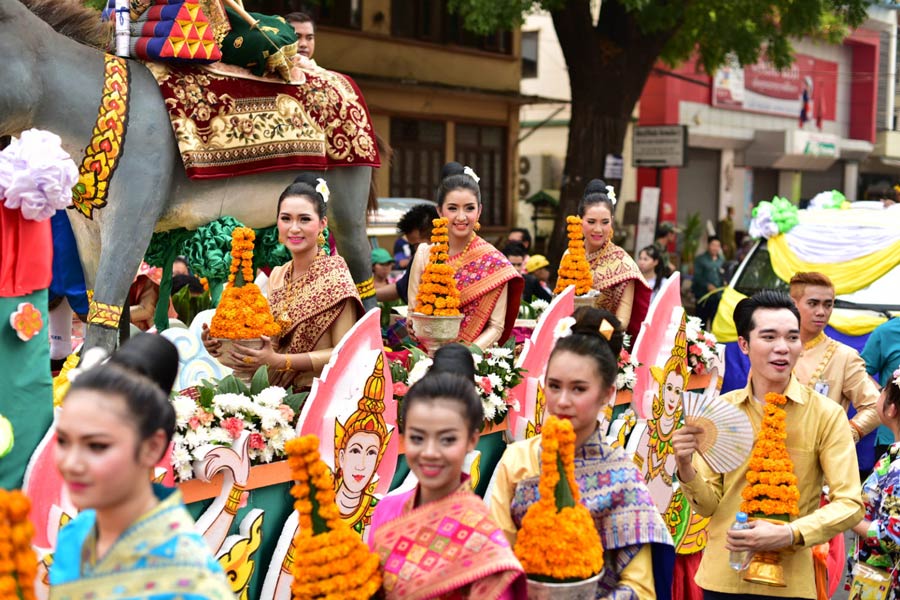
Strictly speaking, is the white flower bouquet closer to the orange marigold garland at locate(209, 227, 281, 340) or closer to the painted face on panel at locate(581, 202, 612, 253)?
the orange marigold garland at locate(209, 227, 281, 340)

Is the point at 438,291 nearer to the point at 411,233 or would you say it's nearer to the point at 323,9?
the point at 411,233

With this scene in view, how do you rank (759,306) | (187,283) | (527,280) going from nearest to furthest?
(759,306) < (187,283) < (527,280)

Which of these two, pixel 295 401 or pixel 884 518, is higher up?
pixel 295 401

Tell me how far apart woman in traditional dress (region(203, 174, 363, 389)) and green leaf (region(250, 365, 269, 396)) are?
75mm

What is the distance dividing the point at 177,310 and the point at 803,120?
1021 inches

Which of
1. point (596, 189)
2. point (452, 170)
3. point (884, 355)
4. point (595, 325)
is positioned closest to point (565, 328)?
point (595, 325)

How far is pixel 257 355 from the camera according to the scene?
13.9 ft

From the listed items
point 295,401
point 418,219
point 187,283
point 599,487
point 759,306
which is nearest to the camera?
point 599,487

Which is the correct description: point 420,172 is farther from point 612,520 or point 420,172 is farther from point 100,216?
point 612,520

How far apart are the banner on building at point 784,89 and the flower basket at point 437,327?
22.2 m

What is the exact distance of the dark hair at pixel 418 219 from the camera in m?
7.38

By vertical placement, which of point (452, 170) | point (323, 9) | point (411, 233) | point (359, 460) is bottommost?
point (359, 460)

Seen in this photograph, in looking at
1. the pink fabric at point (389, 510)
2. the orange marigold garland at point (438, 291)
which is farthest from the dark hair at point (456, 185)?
the pink fabric at point (389, 510)

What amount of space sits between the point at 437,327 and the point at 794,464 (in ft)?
5.19
